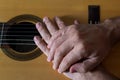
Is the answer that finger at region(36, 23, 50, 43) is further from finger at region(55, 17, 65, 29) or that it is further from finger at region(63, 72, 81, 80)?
finger at region(63, 72, 81, 80)

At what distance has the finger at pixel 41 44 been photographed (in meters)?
0.89

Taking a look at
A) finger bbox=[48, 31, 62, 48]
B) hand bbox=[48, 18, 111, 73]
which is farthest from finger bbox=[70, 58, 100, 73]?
finger bbox=[48, 31, 62, 48]

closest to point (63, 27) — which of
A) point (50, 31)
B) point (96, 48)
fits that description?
point (50, 31)

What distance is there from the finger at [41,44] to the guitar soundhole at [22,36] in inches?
1.3

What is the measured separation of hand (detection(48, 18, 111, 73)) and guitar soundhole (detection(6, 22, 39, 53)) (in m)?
0.11

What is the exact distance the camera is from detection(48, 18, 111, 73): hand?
795mm

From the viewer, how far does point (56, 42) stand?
83 centimetres

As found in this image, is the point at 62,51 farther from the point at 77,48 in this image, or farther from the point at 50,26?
the point at 50,26

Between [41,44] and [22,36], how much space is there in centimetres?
10

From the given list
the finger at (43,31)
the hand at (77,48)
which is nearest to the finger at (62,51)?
the hand at (77,48)

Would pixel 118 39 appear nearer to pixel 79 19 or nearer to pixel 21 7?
pixel 79 19

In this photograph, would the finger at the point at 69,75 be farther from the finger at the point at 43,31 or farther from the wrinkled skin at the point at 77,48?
the finger at the point at 43,31

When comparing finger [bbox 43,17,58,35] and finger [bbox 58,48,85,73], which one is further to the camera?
finger [bbox 43,17,58,35]

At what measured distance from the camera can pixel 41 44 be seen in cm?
90
